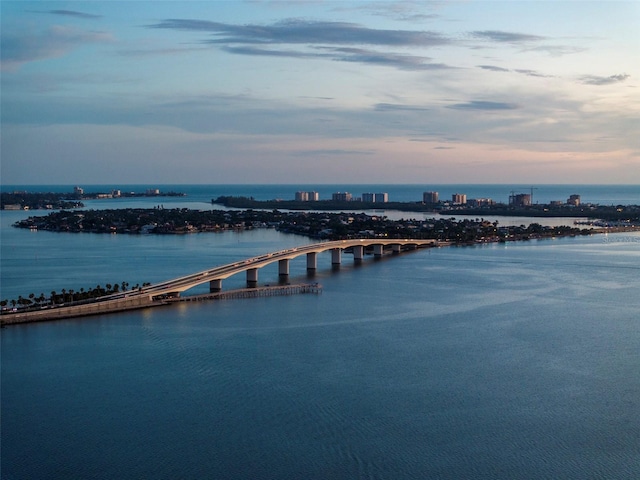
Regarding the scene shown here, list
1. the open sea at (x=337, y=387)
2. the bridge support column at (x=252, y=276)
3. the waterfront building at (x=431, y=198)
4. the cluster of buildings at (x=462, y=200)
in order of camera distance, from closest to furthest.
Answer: the open sea at (x=337, y=387) → the bridge support column at (x=252, y=276) → the cluster of buildings at (x=462, y=200) → the waterfront building at (x=431, y=198)

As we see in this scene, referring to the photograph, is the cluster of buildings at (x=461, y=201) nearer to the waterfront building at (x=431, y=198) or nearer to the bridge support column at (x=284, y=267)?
the waterfront building at (x=431, y=198)

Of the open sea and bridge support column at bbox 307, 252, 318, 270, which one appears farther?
bridge support column at bbox 307, 252, 318, 270

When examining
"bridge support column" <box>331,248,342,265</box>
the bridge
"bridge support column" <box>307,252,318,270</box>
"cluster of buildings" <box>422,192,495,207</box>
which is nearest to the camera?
the bridge

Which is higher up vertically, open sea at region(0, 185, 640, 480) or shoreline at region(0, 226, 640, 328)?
shoreline at region(0, 226, 640, 328)

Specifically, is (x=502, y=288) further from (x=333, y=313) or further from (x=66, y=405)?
(x=66, y=405)

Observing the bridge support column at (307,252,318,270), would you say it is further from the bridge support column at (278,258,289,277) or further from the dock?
the dock

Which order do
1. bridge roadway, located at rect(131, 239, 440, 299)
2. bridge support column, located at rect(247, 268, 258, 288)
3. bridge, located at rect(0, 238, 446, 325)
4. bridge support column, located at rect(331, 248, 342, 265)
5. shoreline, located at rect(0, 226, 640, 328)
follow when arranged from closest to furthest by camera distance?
1. shoreline, located at rect(0, 226, 640, 328)
2. bridge, located at rect(0, 238, 446, 325)
3. bridge roadway, located at rect(131, 239, 440, 299)
4. bridge support column, located at rect(247, 268, 258, 288)
5. bridge support column, located at rect(331, 248, 342, 265)

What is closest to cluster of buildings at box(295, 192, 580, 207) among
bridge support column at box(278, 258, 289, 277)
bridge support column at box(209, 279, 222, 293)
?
bridge support column at box(278, 258, 289, 277)

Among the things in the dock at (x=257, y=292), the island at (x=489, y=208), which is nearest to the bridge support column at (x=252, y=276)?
the dock at (x=257, y=292)

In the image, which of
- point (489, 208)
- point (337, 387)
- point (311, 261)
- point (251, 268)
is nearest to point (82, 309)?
point (251, 268)
